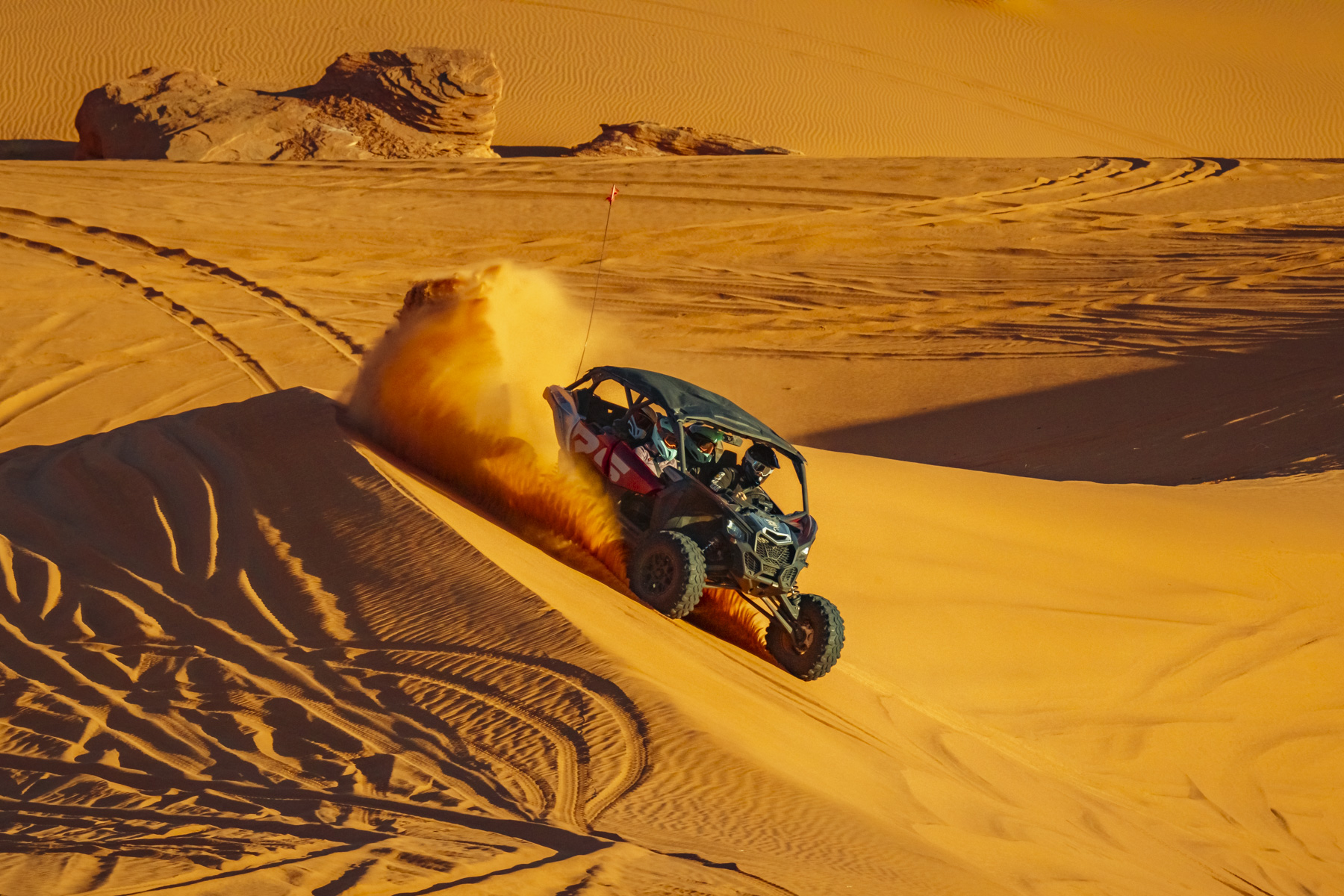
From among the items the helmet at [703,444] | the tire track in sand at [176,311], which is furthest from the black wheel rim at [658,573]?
the tire track in sand at [176,311]

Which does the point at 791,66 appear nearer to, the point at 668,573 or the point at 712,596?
the point at 712,596

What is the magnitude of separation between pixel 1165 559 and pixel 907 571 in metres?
2.66

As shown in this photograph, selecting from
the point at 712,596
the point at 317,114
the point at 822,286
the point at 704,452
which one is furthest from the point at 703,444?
the point at 317,114

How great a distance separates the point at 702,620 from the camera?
840 centimetres

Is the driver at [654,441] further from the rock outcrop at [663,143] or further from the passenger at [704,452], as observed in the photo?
the rock outcrop at [663,143]

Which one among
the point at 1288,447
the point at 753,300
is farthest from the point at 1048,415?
the point at 753,300

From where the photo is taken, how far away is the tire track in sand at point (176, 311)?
14484mm

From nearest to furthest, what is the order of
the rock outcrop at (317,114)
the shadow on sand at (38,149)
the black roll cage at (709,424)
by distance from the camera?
the black roll cage at (709,424), the rock outcrop at (317,114), the shadow on sand at (38,149)

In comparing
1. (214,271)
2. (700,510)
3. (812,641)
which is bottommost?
(812,641)

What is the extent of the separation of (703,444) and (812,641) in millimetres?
1723

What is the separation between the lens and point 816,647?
7.41 meters

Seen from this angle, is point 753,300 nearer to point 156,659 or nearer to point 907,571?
point 907,571

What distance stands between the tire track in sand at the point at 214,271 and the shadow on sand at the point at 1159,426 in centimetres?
648

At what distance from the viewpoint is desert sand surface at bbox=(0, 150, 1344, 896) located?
5027 mm
